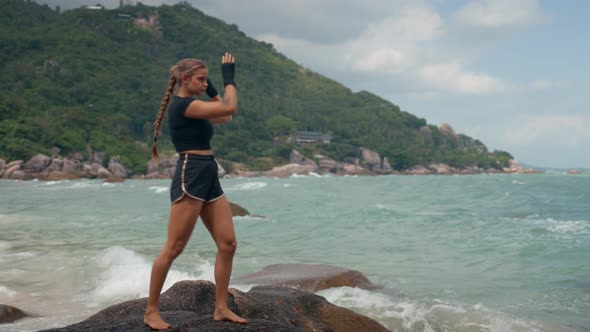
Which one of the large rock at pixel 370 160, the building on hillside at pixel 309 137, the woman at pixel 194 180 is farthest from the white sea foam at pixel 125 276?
the large rock at pixel 370 160

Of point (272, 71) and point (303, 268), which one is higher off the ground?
point (272, 71)

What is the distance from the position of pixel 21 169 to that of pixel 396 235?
193 ft

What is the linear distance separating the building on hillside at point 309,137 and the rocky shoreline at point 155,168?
858 centimetres

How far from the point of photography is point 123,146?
89.0 meters

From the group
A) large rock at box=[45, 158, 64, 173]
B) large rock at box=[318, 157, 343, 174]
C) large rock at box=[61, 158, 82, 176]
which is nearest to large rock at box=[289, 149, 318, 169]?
large rock at box=[318, 157, 343, 174]

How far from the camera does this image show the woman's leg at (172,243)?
166 inches

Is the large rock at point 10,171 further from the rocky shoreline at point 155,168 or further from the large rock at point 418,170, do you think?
the large rock at point 418,170

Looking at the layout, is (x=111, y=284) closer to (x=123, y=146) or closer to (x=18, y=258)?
(x=18, y=258)

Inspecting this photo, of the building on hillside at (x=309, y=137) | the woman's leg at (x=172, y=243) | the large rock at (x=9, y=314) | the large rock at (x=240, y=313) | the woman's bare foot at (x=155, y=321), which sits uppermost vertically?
the building on hillside at (x=309, y=137)

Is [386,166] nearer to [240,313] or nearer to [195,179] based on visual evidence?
[240,313]

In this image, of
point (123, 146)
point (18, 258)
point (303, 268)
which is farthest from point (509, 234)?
point (123, 146)

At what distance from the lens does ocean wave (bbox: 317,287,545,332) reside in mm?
7859

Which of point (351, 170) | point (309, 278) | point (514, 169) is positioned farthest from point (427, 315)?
point (514, 169)

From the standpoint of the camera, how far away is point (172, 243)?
430 cm
